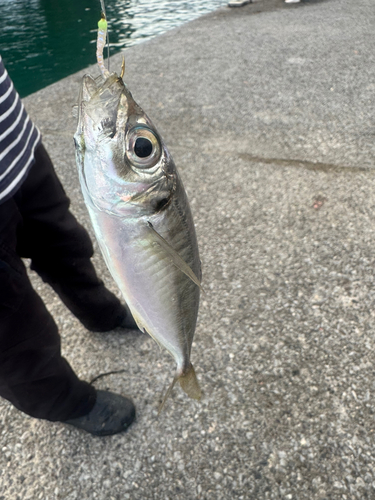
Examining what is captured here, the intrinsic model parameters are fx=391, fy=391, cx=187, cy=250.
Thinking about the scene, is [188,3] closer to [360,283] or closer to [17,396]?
[360,283]

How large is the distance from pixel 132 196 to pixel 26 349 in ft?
3.30

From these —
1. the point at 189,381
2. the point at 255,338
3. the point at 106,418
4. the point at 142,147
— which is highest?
the point at 142,147

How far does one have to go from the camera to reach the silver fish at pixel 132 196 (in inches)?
42.3

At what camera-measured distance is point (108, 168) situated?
1.10m

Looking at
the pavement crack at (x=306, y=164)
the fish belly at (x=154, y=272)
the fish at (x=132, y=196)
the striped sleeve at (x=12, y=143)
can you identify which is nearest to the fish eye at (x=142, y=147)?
the fish at (x=132, y=196)

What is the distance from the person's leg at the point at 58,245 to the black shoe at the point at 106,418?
21.4 inches

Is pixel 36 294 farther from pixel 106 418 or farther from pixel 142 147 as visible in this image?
pixel 142 147

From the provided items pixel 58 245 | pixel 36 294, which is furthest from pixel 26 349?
pixel 58 245

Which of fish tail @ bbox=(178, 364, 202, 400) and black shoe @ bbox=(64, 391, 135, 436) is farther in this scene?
black shoe @ bbox=(64, 391, 135, 436)

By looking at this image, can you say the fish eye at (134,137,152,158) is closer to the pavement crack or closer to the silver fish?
the silver fish

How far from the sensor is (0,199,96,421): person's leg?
5.28ft

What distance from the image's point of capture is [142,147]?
111cm

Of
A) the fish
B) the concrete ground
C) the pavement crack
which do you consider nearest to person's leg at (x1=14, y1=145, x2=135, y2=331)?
the concrete ground

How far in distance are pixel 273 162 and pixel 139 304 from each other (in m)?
3.09
